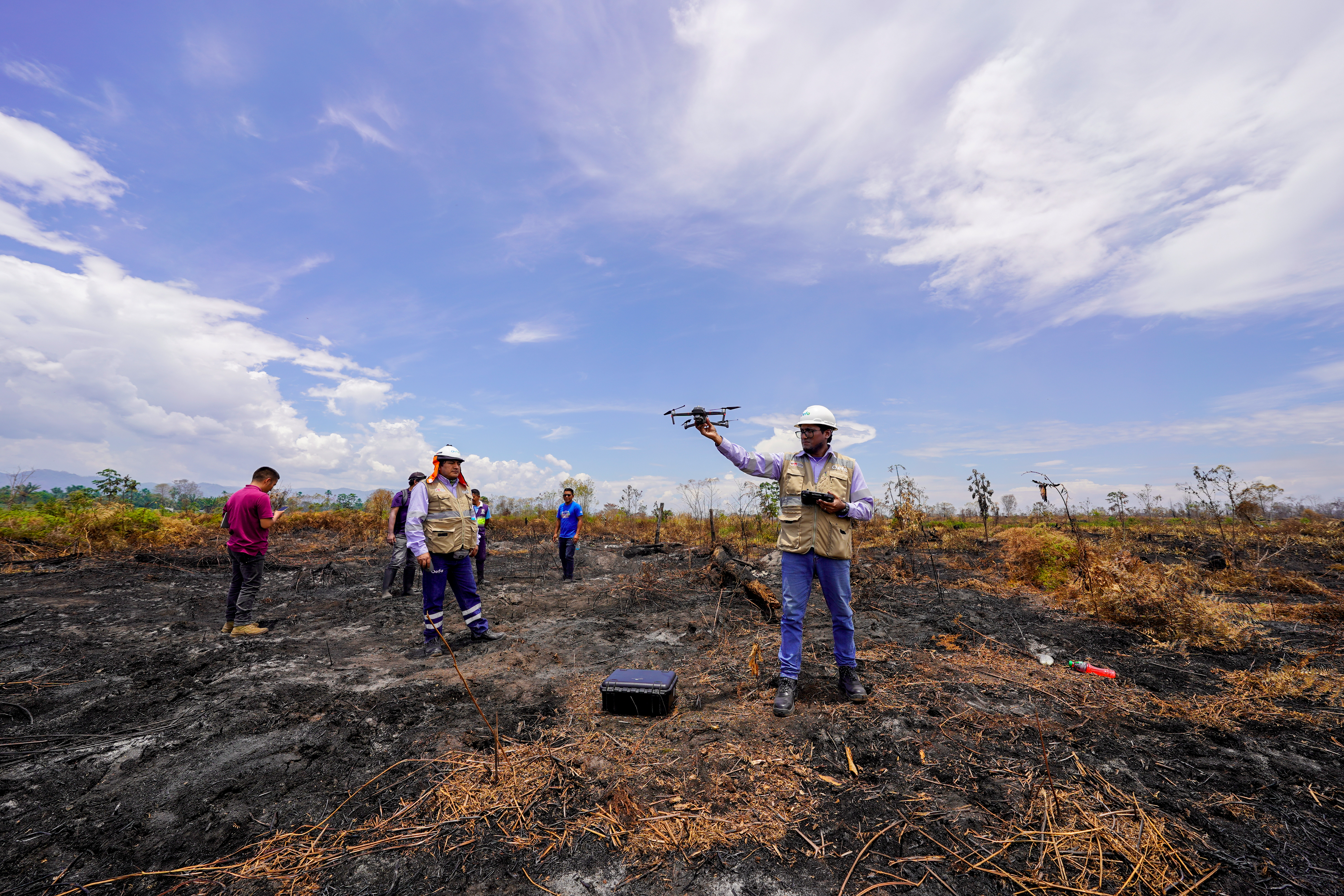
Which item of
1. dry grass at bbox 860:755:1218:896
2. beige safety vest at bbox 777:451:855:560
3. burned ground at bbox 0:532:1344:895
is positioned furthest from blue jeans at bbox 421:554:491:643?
dry grass at bbox 860:755:1218:896

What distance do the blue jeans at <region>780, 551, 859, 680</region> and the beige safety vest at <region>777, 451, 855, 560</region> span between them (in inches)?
3.9

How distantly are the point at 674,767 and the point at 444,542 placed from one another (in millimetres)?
4079

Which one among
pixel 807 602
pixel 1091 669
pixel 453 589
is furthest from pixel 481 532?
pixel 1091 669

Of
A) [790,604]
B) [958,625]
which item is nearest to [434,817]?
[790,604]

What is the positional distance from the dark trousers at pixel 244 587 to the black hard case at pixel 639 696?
537 cm

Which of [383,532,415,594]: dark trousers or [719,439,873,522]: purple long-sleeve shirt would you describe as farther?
[383,532,415,594]: dark trousers

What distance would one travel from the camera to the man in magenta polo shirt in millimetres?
6508

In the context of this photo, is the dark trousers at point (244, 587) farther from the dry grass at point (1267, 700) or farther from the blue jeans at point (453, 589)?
the dry grass at point (1267, 700)

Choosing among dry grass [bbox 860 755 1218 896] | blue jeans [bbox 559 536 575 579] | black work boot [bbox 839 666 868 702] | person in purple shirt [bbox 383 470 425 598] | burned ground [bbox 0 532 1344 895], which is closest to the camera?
dry grass [bbox 860 755 1218 896]

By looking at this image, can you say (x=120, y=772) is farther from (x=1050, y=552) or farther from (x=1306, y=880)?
(x=1050, y=552)

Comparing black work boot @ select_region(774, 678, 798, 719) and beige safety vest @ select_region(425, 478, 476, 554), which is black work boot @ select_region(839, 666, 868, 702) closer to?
black work boot @ select_region(774, 678, 798, 719)

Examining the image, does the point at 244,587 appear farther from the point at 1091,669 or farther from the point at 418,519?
the point at 1091,669

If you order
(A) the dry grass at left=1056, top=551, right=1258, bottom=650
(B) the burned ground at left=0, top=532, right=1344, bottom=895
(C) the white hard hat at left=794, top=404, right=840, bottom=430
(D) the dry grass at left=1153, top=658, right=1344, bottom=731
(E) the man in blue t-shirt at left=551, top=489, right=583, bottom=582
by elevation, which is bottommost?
(B) the burned ground at left=0, top=532, right=1344, bottom=895

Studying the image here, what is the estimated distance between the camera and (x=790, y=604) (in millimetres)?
4402
